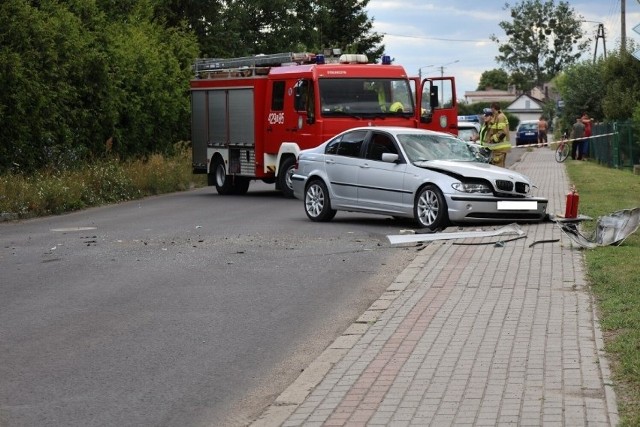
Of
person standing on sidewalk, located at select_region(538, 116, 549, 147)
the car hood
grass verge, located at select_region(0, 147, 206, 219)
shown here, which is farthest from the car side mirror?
person standing on sidewalk, located at select_region(538, 116, 549, 147)

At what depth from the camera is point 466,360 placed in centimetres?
822

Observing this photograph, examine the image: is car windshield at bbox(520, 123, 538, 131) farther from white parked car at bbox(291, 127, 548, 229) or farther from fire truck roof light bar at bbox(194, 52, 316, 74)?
white parked car at bbox(291, 127, 548, 229)

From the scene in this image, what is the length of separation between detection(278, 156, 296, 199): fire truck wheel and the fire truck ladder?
8.17 ft

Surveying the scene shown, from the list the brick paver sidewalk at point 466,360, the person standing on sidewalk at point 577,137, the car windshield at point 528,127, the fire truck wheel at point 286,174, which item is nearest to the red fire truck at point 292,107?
the fire truck wheel at point 286,174

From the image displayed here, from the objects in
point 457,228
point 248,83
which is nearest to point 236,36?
point 248,83

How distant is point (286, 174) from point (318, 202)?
674 cm

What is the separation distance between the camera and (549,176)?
34.3 meters

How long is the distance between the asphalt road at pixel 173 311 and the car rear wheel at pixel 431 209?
49 cm

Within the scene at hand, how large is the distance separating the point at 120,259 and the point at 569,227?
18.1 ft

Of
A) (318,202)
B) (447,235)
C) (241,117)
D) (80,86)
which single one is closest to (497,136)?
(318,202)

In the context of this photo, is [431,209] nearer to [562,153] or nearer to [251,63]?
[251,63]

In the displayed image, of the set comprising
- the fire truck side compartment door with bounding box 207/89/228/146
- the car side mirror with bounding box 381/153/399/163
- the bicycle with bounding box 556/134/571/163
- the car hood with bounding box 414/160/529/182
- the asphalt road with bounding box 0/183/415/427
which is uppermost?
the fire truck side compartment door with bounding box 207/89/228/146

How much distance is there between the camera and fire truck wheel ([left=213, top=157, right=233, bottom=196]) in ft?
99.2

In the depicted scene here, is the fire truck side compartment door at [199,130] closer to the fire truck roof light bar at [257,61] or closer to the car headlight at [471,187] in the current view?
the fire truck roof light bar at [257,61]
